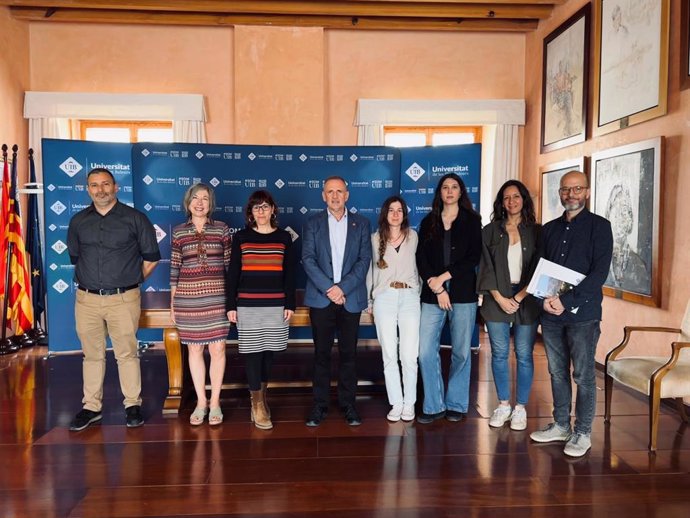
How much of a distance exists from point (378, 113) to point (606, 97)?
2781mm

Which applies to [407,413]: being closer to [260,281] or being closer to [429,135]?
[260,281]

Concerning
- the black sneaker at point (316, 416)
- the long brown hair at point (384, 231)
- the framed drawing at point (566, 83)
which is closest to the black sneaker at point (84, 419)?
the black sneaker at point (316, 416)

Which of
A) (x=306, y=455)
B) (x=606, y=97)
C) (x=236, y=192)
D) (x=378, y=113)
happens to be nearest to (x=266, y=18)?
(x=378, y=113)

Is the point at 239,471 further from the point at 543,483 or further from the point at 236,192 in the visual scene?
the point at 236,192

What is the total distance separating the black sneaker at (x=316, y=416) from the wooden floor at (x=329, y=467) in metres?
0.07

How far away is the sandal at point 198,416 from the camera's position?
12.5 ft

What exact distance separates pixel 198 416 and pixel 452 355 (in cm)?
180

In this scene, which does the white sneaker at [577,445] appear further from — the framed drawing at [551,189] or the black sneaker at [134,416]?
the framed drawing at [551,189]

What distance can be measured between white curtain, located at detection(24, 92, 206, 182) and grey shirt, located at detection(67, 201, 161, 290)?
140 inches

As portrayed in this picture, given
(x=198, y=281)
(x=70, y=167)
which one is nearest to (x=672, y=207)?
(x=198, y=281)

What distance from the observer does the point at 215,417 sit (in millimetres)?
3824

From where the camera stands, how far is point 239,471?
3.10 meters

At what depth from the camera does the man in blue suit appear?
11.9ft

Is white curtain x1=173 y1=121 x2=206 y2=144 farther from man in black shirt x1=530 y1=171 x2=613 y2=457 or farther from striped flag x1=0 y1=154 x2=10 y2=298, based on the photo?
man in black shirt x1=530 y1=171 x2=613 y2=457
